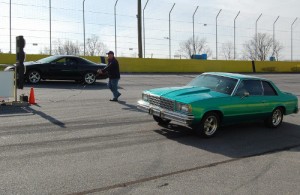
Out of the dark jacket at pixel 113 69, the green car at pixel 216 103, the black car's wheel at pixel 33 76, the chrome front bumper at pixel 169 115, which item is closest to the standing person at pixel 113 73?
the dark jacket at pixel 113 69

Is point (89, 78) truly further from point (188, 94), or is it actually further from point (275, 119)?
point (188, 94)

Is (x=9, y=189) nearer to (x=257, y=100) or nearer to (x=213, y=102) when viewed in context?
(x=213, y=102)

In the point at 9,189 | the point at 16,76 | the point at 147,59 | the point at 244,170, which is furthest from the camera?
the point at 147,59

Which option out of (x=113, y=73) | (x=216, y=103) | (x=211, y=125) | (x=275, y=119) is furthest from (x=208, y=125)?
(x=113, y=73)

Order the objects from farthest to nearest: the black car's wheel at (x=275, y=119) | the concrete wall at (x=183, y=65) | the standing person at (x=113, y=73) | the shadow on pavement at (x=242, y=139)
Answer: the concrete wall at (x=183, y=65) < the standing person at (x=113, y=73) < the black car's wheel at (x=275, y=119) < the shadow on pavement at (x=242, y=139)

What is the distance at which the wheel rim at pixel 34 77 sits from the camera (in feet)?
53.7

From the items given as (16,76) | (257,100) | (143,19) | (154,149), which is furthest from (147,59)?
(154,149)

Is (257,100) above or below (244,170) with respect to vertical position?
above

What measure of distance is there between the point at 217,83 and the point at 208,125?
4.28 ft

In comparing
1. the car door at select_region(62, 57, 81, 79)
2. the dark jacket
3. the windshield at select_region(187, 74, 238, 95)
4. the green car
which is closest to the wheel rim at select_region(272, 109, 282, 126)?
the green car

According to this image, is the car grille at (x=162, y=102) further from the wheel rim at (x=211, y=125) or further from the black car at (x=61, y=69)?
the black car at (x=61, y=69)

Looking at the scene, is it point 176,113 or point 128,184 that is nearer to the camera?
point 128,184

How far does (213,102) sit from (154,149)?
1.89m

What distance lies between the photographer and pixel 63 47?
103 ft
